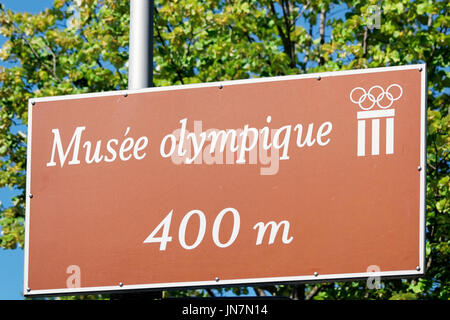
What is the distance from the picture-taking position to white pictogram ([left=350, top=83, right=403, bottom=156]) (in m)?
3.84

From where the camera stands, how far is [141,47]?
4.61 meters

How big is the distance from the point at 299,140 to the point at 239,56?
8722 millimetres

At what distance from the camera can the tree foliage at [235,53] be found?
11703mm

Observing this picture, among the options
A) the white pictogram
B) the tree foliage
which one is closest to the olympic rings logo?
the white pictogram

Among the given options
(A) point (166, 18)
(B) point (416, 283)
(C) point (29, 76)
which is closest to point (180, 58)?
(A) point (166, 18)

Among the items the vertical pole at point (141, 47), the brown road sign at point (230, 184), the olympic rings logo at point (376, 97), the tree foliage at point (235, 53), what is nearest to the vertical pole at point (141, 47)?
the vertical pole at point (141, 47)

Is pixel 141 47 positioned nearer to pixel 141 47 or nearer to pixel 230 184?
pixel 141 47

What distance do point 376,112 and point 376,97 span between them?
75 mm

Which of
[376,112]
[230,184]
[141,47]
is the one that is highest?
[141,47]

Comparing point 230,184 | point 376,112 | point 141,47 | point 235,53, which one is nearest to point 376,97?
point 376,112

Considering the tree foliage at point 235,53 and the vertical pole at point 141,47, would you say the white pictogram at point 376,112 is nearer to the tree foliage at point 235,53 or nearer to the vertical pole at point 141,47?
the vertical pole at point 141,47

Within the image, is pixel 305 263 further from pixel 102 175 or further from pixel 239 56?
pixel 239 56

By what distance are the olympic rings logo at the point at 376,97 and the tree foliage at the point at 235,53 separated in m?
7.09

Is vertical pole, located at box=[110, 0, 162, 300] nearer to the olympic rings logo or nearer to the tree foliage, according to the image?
the olympic rings logo
